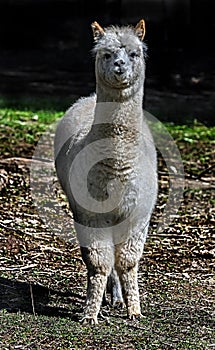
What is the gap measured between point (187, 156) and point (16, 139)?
224 cm

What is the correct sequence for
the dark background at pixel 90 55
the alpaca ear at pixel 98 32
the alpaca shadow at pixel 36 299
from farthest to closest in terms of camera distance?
the dark background at pixel 90 55 → the alpaca shadow at pixel 36 299 → the alpaca ear at pixel 98 32

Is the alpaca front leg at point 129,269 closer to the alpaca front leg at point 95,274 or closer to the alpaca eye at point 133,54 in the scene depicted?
the alpaca front leg at point 95,274

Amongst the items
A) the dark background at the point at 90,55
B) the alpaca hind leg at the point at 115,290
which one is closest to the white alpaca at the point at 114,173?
the alpaca hind leg at the point at 115,290

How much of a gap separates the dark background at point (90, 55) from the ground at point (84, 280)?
4.82m

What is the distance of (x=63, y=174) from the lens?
5812mm

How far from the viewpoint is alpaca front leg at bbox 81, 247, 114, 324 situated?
5.20 meters

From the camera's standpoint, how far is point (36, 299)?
5.74m

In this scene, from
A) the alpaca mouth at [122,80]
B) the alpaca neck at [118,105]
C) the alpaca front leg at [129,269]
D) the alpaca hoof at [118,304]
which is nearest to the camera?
the alpaca mouth at [122,80]

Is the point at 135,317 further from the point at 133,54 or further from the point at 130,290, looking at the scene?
the point at 133,54

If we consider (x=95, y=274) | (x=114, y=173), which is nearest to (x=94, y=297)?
(x=95, y=274)

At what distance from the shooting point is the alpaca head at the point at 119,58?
484 centimetres

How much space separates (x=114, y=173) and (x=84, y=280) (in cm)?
148

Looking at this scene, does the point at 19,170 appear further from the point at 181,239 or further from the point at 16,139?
the point at 181,239

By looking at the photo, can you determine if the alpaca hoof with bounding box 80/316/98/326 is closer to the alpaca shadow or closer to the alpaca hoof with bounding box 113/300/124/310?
the alpaca shadow
